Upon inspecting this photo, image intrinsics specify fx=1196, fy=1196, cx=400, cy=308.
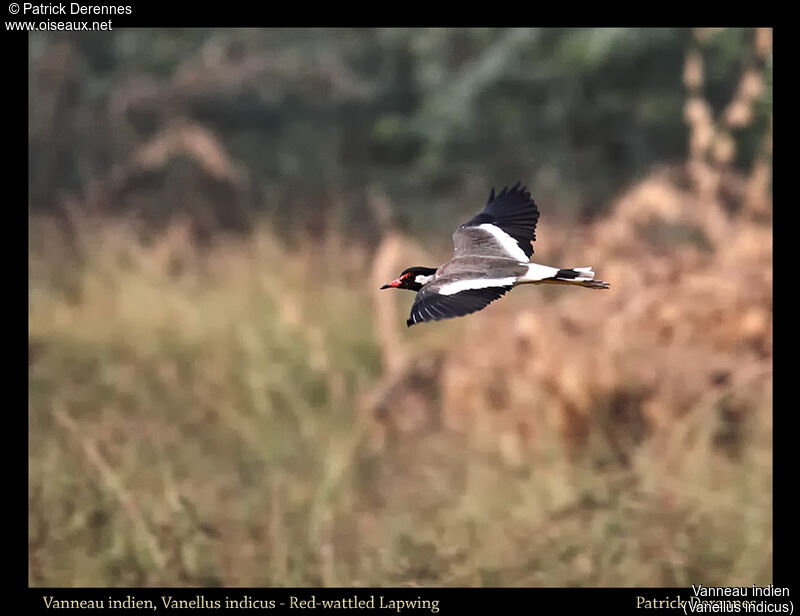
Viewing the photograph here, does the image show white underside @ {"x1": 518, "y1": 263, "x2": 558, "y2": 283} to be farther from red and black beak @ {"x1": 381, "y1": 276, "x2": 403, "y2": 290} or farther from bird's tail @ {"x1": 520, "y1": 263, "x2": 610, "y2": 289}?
red and black beak @ {"x1": 381, "y1": 276, "x2": 403, "y2": 290}

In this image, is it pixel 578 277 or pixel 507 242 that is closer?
pixel 578 277

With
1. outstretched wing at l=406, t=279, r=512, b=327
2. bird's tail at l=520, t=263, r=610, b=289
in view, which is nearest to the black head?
outstretched wing at l=406, t=279, r=512, b=327

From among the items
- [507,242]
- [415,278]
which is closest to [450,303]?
[415,278]

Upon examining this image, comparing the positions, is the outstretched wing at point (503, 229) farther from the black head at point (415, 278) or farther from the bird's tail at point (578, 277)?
the bird's tail at point (578, 277)

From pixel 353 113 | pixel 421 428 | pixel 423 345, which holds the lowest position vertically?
pixel 421 428

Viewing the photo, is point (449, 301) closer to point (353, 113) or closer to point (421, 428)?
point (421, 428)

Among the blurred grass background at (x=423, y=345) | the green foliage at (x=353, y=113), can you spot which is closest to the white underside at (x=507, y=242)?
the blurred grass background at (x=423, y=345)

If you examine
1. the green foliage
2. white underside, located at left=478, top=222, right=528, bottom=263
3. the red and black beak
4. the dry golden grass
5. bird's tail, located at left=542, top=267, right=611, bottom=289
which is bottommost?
the dry golden grass
